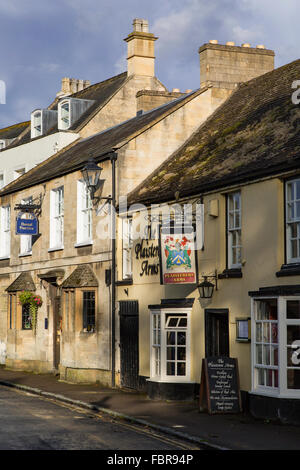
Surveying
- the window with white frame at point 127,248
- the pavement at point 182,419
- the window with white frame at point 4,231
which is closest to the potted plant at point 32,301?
the window with white frame at point 4,231

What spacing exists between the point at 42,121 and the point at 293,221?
21.9m

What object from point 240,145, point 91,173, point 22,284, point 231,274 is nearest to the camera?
point 231,274

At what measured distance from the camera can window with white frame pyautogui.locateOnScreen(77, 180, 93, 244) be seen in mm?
25391

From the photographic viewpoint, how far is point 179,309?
64.5ft

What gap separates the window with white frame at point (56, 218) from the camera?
2747 cm

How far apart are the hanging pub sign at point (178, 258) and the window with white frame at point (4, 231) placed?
14280mm

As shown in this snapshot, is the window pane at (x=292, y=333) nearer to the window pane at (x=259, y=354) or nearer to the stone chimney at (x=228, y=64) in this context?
the window pane at (x=259, y=354)

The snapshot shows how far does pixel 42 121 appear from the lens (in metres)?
36.1

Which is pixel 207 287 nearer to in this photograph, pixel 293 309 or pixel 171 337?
pixel 171 337

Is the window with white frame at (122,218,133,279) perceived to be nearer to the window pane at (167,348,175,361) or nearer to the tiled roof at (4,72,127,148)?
the window pane at (167,348,175,361)

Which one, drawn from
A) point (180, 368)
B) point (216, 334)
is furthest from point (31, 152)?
point (216, 334)

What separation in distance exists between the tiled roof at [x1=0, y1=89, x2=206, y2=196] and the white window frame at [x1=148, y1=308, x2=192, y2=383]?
19.3 feet

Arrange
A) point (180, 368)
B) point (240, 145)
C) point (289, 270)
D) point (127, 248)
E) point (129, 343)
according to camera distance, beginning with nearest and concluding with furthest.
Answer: point (289, 270), point (180, 368), point (240, 145), point (129, 343), point (127, 248)

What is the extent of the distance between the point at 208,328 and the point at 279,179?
14.0 ft
